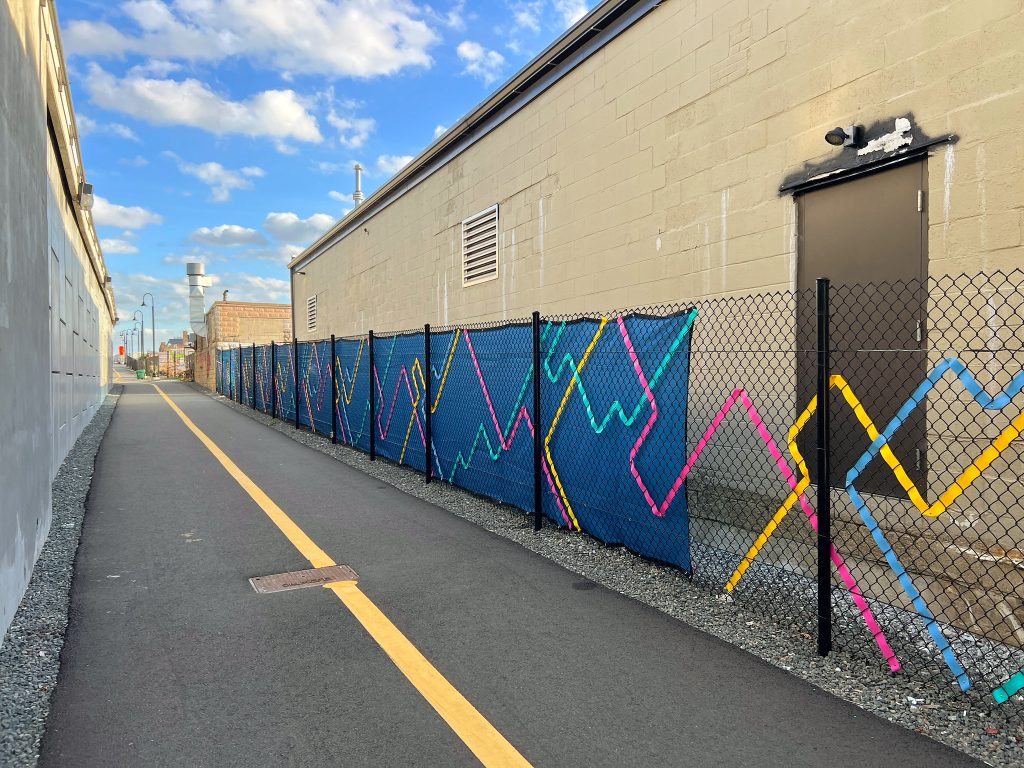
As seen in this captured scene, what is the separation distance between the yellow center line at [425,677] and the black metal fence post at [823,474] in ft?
6.38

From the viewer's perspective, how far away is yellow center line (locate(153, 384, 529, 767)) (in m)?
2.80

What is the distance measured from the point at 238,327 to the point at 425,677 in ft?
134

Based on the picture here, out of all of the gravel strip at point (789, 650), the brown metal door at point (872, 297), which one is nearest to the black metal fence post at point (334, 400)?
the gravel strip at point (789, 650)

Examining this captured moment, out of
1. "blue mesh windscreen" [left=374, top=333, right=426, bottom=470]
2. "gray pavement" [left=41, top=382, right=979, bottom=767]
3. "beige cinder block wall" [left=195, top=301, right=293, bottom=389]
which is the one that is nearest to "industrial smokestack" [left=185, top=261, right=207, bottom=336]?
"beige cinder block wall" [left=195, top=301, right=293, bottom=389]

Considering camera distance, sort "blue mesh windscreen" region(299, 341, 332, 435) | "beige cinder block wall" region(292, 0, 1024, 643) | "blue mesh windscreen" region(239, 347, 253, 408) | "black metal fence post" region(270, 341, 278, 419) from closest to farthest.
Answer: "beige cinder block wall" region(292, 0, 1024, 643), "blue mesh windscreen" region(299, 341, 332, 435), "black metal fence post" region(270, 341, 278, 419), "blue mesh windscreen" region(239, 347, 253, 408)

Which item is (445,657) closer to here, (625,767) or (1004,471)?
(625,767)

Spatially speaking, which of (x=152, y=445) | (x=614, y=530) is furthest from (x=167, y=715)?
(x=152, y=445)

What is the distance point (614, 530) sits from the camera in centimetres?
562

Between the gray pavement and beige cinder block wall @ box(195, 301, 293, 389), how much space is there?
35.1 metres

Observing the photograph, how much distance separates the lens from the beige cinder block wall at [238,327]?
→ 3997 centimetres

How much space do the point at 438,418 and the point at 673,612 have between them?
4908mm

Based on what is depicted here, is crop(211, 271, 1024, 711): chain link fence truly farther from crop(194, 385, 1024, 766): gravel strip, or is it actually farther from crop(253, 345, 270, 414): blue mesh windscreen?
crop(253, 345, 270, 414): blue mesh windscreen

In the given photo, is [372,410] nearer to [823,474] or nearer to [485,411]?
[485,411]

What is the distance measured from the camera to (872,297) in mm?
5121
